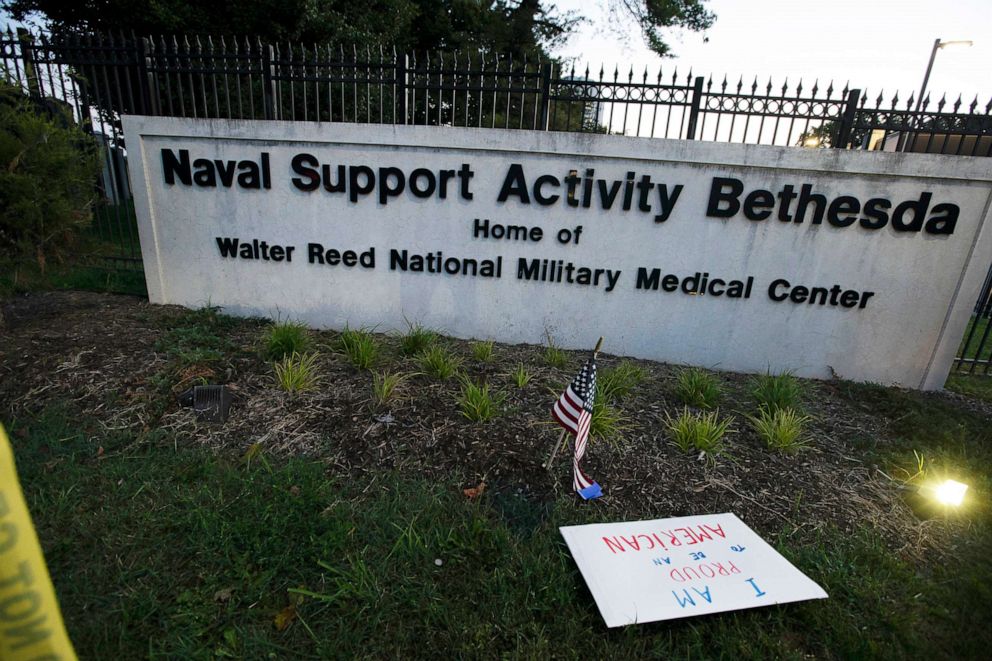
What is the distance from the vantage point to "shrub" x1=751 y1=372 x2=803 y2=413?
370cm

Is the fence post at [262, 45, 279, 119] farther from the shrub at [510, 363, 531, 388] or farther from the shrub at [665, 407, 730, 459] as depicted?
the shrub at [665, 407, 730, 459]

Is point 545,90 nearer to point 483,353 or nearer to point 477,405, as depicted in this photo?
point 483,353

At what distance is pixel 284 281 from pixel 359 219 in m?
1.07

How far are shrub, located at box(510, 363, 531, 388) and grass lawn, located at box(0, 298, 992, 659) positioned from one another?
14 centimetres

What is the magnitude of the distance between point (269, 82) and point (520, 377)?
387 cm

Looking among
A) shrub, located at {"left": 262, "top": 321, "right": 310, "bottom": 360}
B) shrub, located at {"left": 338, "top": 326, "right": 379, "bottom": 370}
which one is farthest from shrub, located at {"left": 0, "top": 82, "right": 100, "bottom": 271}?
shrub, located at {"left": 338, "top": 326, "right": 379, "bottom": 370}

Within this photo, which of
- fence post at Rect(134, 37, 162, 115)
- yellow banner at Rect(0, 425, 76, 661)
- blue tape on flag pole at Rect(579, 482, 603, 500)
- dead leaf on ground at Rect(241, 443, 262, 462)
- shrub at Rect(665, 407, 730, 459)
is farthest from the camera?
fence post at Rect(134, 37, 162, 115)

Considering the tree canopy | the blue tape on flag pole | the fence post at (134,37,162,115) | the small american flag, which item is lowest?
the blue tape on flag pole

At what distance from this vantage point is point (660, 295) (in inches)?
187

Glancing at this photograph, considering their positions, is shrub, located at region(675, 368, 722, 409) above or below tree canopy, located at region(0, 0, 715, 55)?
below

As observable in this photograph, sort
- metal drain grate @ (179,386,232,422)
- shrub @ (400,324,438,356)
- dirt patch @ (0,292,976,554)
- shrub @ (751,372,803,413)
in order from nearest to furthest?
1. dirt patch @ (0,292,976,554)
2. metal drain grate @ (179,386,232,422)
3. shrub @ (751,372,803,413)
4. shrub @ (400,324,438,356)

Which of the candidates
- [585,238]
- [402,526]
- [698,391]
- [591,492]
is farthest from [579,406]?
[585,238]

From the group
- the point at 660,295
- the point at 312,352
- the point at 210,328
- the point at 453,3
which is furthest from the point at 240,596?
the point at 453,3

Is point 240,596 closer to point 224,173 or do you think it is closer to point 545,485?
point 545,485
